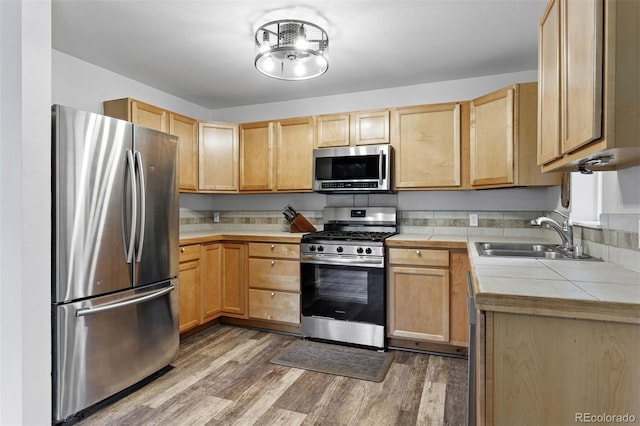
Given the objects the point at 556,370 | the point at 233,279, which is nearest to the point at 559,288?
the point at 556,370

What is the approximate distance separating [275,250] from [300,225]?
48cm

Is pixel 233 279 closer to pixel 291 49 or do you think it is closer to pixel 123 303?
pixel 123 303

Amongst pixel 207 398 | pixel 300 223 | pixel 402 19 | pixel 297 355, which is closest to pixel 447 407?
pixel 297 355

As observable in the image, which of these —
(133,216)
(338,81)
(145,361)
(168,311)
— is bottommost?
(145,361)

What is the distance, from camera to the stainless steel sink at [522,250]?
216 cm

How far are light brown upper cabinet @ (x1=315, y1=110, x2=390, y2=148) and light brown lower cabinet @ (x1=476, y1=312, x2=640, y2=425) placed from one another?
2448mm

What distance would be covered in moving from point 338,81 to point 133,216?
214 centimetres

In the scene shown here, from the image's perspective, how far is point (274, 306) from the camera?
3.35 m

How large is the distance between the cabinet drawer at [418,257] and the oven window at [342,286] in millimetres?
276

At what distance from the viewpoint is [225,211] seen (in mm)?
4348

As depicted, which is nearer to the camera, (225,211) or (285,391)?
(285,391)

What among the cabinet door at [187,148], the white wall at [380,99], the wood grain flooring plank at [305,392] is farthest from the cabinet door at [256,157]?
the wood grain flooring plank at [305,392]

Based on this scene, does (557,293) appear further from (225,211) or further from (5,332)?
(225,211)

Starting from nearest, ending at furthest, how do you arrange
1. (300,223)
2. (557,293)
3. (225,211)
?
(557,293) → (300,223) → (225,211)
